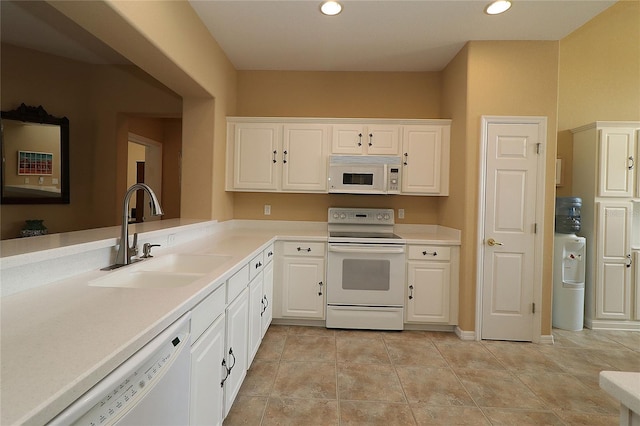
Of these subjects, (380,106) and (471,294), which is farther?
(380,106)

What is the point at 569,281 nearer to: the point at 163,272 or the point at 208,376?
the point at 208,376

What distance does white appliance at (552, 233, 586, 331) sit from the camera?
3164mm

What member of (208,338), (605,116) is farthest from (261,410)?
(605,116)

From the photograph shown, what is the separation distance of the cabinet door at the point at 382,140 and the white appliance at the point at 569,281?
2039mm

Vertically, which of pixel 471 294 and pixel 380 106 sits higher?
pixel 380 106

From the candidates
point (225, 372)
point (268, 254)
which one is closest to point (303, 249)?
point (268, 254)

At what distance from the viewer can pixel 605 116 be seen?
3562mm

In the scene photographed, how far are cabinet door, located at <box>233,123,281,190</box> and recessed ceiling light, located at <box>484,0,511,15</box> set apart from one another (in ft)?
6.97

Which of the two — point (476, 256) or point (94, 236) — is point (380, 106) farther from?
point (94, 236)

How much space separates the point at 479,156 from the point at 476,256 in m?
0.94

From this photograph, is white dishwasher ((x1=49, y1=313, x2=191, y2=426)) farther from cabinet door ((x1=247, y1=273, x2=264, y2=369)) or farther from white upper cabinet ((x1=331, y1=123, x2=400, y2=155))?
white upper cabinet ((x1=331, y1=123, x2=400, y2=155))

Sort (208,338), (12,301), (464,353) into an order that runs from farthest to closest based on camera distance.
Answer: (464,353)
(208,338)
(12,301)

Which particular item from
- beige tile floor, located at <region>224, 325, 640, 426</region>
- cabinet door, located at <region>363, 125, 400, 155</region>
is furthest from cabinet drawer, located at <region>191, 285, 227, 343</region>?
cabinet door, located at <region>363, 125, 400, 155</region>

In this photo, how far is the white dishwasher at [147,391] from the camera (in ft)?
1.99
